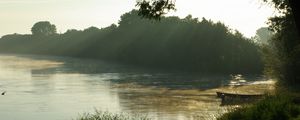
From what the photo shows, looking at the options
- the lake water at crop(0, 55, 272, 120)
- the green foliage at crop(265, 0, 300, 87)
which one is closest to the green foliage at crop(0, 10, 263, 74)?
the lake water at crop(0, 55, 272, 120)

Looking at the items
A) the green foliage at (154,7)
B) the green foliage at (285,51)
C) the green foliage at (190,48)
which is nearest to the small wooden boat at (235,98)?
the green foliage at (285,51)

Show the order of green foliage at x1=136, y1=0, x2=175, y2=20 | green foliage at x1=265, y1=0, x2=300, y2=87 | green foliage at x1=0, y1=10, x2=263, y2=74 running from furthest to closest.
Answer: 1. green foliage at x1=0, y1=10, x2=263, y2=74
2. green foliage at x1=265, y1=0, x2=300, y2=87
3. green foliage at x1=136, y1=0, x2=175, y2=20

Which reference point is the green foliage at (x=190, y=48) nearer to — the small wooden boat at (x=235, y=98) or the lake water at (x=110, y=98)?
the lake water at (x=110, y=98)

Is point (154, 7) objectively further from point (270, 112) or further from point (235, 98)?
point (235, 98)

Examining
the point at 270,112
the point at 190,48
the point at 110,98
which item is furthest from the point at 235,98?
the point at 190,48

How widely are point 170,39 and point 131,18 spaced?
3818 cm

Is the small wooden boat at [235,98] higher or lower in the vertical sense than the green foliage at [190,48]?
lower

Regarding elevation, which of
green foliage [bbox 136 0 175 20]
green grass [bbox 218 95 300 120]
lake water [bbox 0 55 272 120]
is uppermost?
green foliage [bbox 136 0 175 20]

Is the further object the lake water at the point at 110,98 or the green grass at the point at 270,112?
the lake water at the point at 110,98

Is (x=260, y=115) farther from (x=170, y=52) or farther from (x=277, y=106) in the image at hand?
(x=170, y=52)

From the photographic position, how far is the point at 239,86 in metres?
91.0

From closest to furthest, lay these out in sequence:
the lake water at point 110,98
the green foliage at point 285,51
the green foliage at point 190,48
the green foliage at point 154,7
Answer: the green foliage at point 154,7 < the lake water at point 110,98 < the green foliage at point 285,51 < the green foliage at point 190,48

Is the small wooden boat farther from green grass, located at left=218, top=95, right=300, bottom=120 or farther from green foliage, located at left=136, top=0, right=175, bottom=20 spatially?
green foliage, located at left=136, top=0, right=175, bottom=20

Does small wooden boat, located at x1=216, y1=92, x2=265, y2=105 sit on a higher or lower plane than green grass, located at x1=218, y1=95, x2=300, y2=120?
lower
